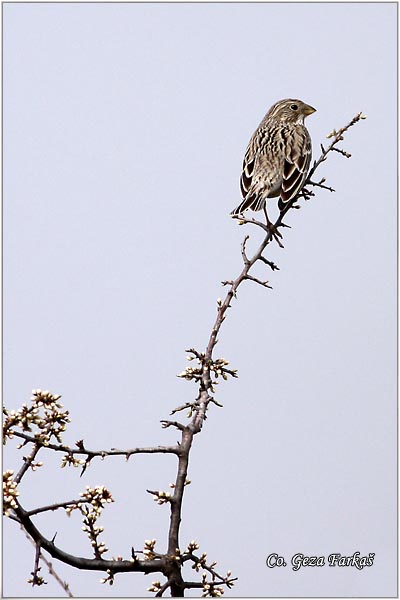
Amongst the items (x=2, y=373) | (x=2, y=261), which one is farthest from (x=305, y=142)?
(x=2, y=373)

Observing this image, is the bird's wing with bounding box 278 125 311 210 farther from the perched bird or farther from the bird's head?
→ the bird's head

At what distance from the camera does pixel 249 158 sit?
634 cm

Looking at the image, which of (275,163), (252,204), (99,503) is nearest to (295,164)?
(275,163)

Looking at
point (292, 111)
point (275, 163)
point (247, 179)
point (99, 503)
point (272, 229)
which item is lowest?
point (99, 503)

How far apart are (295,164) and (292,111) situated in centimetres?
162

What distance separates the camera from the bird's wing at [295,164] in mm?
5453

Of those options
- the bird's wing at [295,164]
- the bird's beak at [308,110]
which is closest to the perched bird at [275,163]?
the bird's wing at [295,164]

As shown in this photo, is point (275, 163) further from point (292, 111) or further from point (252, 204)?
point (292, 111)

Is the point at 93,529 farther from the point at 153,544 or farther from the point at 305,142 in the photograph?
the point at 305,142

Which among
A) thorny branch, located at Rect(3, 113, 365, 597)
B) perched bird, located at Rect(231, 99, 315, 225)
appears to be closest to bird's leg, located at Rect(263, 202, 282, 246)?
perched bird, located at Rect(231, 99, 315, 225)

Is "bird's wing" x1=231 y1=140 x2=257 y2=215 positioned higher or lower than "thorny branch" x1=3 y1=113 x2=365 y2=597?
higher

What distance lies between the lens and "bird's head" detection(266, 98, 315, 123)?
7414 millimetres

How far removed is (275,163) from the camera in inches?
240

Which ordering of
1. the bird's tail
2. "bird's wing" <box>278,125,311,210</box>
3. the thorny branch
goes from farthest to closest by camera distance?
the bird's tail < "bird's wing" <box>278,125,311,210</box> < the thorny branch
